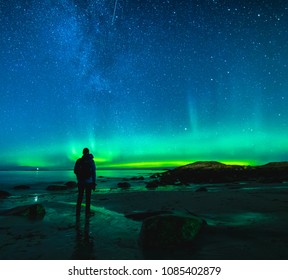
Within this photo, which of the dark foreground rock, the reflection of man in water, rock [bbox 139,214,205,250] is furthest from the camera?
the dark foreground rock

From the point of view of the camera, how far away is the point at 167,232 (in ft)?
15.8

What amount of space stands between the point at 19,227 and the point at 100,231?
2.38 m

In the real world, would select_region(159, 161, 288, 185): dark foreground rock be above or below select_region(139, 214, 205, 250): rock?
below

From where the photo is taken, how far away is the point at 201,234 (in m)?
5.38

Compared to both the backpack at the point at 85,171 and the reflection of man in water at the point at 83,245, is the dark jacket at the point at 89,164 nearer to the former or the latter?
the backpack at the point at 85,171

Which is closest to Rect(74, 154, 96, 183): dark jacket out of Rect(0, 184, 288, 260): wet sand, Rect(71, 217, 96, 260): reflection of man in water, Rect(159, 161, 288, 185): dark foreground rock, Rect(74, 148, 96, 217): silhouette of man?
Rect(74, 148, 96, 217): silhouette of man

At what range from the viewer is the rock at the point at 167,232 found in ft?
15.4

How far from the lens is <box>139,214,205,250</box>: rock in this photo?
15.4 ft

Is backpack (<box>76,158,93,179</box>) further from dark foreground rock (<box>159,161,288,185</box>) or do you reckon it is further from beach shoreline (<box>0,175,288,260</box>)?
dark foreground rock (<box>159,161,288,185</box>)

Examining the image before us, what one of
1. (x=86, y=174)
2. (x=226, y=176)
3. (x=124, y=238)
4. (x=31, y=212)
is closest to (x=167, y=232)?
(x=124, y=238)

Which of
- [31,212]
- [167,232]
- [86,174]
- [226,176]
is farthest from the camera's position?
[226,176]

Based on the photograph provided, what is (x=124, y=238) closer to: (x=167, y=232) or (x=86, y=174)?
(x=167, y=232)
